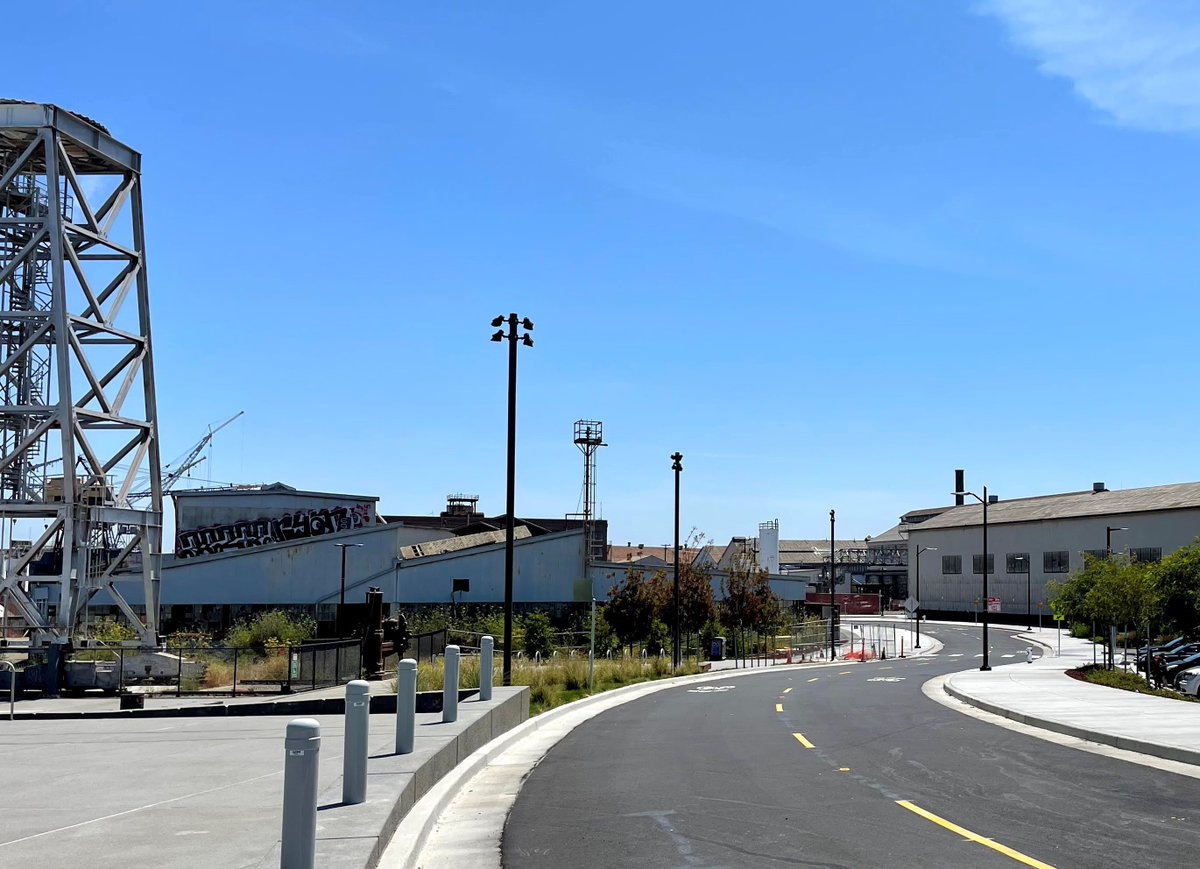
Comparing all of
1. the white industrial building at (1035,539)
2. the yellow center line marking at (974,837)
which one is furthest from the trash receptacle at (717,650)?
the yellow center line marking at (974,837)

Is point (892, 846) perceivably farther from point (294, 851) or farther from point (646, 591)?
point (646, 591)

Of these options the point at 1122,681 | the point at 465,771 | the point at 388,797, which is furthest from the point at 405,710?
the point at 1122,681

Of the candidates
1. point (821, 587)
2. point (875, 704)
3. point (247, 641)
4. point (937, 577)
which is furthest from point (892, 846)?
point (821, 587)

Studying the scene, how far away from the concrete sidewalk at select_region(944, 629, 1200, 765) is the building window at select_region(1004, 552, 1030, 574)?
62.6 meters

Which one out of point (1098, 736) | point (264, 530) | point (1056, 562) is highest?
point (264, 530)

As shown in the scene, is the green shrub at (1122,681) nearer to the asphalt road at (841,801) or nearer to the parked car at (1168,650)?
the parked car at (1168,650)

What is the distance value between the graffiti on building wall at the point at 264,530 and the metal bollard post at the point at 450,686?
216 feet

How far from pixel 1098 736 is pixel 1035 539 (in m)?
86.6

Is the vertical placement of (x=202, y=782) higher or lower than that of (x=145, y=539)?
lower

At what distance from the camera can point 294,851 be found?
20.7ft

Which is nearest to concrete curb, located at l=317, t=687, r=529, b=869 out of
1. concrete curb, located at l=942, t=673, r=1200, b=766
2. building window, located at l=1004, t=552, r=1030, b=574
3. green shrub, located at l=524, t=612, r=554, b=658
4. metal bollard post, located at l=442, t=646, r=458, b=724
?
metal bollard post, located at l=442, t=646, r=458, b=724

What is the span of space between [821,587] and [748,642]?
8011 cm

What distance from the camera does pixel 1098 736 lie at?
18.5 meters

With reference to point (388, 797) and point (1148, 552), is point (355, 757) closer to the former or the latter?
point (388, 797)
